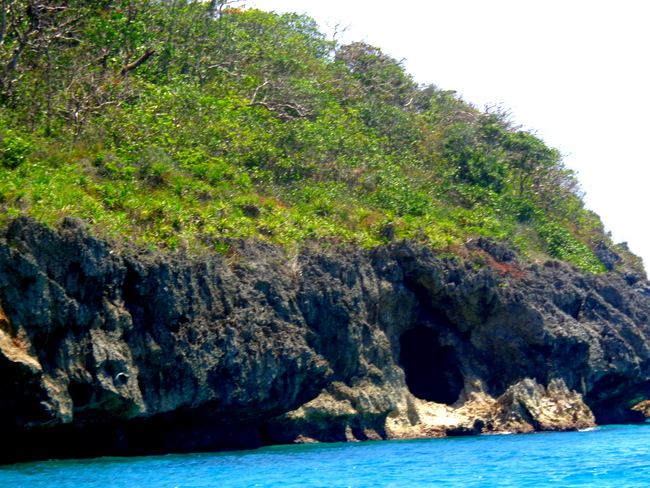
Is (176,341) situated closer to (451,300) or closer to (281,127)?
(451,300)

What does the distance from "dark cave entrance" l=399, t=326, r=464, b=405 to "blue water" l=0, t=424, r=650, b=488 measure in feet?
18.8

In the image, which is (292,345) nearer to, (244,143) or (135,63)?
(244,143)

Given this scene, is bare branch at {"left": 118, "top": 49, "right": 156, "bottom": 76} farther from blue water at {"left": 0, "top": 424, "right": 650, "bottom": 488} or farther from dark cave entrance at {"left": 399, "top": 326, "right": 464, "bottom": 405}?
blue water at {"left": 0, "top": 424, "right": 650, "bottom": 488}

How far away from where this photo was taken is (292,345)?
72.4 feet

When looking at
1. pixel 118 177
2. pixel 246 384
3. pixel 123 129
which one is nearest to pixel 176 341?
pixel 246 384

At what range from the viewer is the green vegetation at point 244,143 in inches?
867

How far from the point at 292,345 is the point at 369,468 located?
533 centimetres

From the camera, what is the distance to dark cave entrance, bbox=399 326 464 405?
2877cm

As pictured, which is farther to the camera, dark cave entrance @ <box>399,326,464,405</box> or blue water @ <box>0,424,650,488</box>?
dark cave entrance @ <box>399,326,464,405</box>

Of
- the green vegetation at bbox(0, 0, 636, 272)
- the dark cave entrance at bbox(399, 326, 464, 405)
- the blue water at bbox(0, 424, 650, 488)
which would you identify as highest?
the green vegetation at bbox(0, 0, 636, 272)

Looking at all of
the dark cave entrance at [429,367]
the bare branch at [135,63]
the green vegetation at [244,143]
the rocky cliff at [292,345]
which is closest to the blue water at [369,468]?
the rocky cliff at [292,345]

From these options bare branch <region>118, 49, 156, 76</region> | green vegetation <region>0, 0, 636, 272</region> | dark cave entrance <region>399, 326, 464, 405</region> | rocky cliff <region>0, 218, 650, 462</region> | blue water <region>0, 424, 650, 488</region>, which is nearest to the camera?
blue water <region>0, 424, 650, 488</region>

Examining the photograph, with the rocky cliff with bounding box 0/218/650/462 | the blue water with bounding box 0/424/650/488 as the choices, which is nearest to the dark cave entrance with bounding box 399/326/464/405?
the rocky cliff with bounding box 0/218/650/462

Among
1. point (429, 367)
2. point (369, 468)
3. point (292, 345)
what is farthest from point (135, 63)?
point (369, 468)
